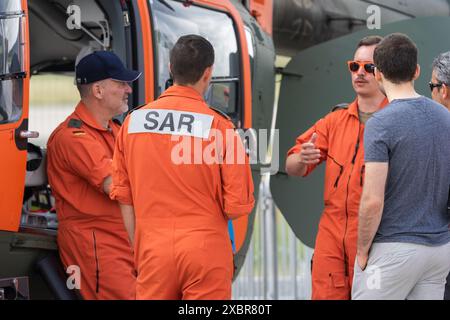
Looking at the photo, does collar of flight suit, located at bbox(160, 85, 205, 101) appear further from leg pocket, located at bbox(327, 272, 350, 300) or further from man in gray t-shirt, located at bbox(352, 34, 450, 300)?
leg pocket, located at bbox(327, 272, 350, 300)

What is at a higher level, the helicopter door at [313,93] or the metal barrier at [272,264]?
the helicopter door at [313,93]

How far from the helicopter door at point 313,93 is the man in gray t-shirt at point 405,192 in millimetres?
2508

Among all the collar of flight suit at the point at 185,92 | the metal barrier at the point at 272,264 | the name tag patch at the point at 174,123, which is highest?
the collar of flight suit at the point at 185,92

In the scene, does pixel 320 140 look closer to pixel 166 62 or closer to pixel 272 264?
pixel 166 62

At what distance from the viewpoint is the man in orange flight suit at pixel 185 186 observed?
3.43 m

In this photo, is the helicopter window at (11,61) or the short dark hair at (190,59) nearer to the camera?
the short dark hair at (190,59)

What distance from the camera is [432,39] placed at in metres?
5.92

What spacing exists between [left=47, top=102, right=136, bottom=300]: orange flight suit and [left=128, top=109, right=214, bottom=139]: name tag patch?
3.04 feet

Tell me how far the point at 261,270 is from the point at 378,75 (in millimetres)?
5688

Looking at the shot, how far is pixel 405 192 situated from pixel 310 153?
0.88 metres

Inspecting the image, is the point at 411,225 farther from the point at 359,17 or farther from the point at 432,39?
the point at 359,17

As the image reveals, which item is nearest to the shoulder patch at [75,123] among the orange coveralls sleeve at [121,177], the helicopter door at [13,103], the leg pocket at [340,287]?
the helicopter door at [13,103]

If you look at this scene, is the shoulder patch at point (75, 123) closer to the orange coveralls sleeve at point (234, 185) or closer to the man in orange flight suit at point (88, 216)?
the man in orange flight suit at point (88, 216)
